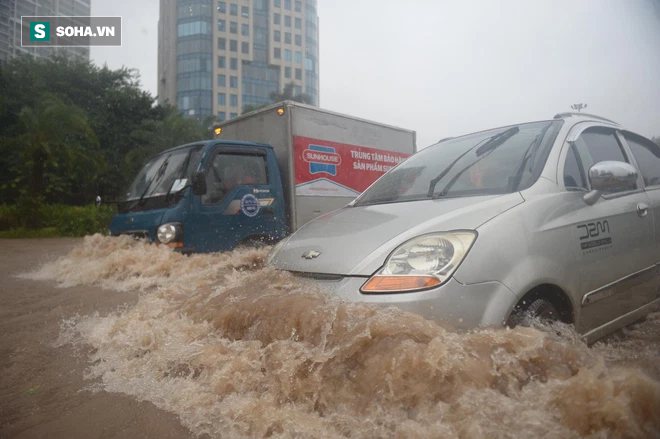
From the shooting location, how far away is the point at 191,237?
5.42 meters

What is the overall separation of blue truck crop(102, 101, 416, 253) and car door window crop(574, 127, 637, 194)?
389 centimetres

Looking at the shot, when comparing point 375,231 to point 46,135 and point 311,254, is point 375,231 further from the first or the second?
point 46,135

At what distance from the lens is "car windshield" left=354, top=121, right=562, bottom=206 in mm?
2682

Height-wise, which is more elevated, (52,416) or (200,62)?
(200,62)

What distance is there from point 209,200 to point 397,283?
4.02m

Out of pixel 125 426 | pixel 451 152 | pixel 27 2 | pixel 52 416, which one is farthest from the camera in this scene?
pixel 27 2

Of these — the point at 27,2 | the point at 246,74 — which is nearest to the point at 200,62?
the point at 246,74

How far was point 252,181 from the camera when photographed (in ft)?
19.8

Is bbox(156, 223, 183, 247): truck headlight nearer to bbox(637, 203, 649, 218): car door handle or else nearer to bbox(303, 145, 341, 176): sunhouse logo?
bbox(303, 145, 341, 176): sunhouse logo

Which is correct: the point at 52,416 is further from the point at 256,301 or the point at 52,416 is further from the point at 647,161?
the point at 647,161

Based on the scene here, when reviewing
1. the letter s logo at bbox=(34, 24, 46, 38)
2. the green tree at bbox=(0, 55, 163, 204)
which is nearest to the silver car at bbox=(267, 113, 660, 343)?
the letter s logo at bbox=(34, 24, 46, 38)

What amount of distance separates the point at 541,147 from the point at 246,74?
2364 inches

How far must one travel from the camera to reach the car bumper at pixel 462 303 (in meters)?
2.00

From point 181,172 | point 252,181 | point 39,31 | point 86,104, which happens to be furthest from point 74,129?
point 252,181
